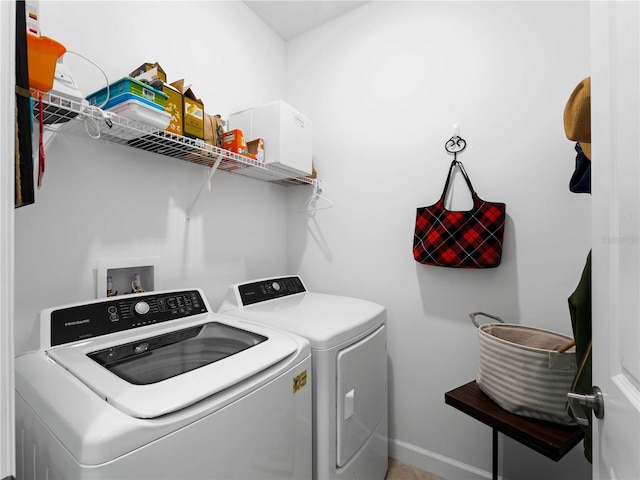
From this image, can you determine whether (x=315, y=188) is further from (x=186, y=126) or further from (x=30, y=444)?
(x=30, y=444)

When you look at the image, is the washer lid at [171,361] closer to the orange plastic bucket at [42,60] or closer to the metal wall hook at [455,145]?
the orange plastic bucket at [42,60]

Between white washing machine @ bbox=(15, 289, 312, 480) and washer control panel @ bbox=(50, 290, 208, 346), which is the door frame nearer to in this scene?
white washing machine @ bbox=(15, 289, 312, 480)

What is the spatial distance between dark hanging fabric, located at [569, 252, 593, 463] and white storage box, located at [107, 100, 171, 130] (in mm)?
1463

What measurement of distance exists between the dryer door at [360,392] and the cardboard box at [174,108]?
1205 mm

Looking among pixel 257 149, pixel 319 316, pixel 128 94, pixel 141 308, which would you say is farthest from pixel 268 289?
pixel 128 94

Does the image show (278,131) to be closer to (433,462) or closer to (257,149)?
(257,149)

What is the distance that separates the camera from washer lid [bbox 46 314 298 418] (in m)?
0.75

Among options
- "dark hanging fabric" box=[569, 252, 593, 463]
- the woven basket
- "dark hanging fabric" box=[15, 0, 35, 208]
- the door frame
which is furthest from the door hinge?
"dark hanging fabric" box=[15, 0, 35, 208]

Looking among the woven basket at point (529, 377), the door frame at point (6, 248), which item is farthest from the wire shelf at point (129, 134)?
the woven basket at point (529, 377)

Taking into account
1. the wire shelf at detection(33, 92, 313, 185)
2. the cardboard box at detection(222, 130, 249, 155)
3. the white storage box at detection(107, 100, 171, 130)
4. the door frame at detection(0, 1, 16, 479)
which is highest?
the cardboard box at detection(222, 130, 249, 155)

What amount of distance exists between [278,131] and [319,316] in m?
1.06

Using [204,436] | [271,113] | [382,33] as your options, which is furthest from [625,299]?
[382,33]

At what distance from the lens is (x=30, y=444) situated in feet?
2.54

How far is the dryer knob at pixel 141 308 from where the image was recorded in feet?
4.19
